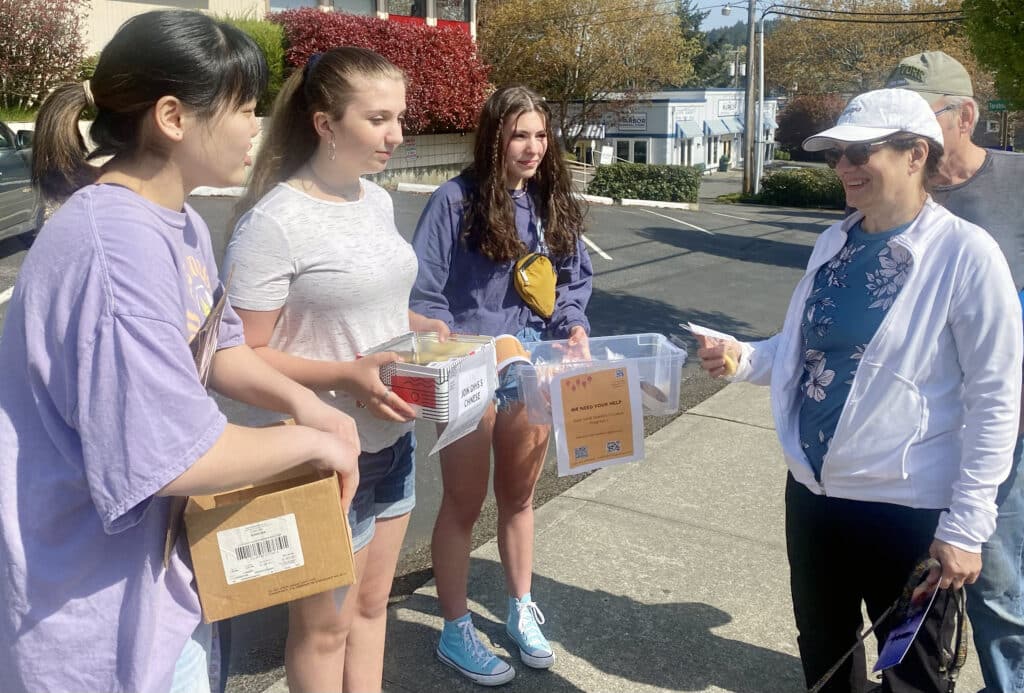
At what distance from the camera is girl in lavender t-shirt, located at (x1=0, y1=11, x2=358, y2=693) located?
132 cm

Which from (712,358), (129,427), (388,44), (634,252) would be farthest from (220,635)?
(388,44)

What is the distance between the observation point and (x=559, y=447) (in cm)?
259

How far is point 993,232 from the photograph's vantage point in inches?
104

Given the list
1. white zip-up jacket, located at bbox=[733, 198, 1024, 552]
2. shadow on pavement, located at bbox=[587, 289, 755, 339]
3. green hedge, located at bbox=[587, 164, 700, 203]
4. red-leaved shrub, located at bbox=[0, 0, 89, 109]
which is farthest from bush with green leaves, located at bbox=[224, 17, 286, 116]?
white zip-up jacket, located at bbox=[733, 198, 1024, 552]

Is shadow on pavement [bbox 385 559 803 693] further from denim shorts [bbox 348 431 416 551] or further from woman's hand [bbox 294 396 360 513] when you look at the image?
woman's hand [bbox 294 396 360 513]

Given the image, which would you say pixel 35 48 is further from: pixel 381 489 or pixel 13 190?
pixel 381 489

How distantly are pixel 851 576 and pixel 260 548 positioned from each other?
166 cm

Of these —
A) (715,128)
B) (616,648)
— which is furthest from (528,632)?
(715,128)

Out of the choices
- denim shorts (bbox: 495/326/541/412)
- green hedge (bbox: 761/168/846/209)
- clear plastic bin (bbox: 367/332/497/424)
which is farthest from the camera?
green hedge (bbox: 761/168/846/209)

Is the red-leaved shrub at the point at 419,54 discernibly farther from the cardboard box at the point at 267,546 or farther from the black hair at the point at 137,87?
the cardboard box at the point at 267,546

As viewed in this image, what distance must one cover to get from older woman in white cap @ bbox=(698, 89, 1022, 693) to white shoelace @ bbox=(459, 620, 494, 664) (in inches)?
45.1

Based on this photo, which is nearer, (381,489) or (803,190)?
(381,489)

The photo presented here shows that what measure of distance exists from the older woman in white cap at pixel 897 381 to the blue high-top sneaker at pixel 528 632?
3.42 feet

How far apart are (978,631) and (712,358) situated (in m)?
1.07
